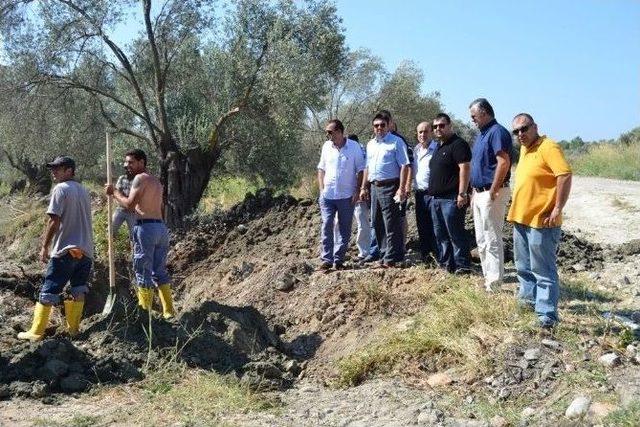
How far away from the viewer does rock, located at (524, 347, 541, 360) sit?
5.55m

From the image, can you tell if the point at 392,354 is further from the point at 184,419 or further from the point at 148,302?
the point at 148,302

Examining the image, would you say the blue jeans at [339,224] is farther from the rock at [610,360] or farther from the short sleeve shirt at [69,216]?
the rock at [610,360]

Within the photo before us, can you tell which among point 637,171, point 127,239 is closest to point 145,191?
point 127,239

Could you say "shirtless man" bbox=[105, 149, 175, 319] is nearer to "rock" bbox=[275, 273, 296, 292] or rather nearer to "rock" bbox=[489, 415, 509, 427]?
"rock" bbox=[275, 273, 296, 292]

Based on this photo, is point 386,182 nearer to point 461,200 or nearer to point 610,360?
point 461,200

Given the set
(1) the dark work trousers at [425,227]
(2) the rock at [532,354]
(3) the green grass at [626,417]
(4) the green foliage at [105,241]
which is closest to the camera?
(3) the green grass at [626,417]

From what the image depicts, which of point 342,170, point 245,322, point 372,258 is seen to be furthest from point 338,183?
point 245,322

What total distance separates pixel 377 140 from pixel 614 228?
639 centimetres

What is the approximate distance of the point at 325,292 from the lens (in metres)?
7.88

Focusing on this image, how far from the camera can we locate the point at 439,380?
573 cm

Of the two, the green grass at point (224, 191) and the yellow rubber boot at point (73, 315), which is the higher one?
the green grass at point (224, 191)

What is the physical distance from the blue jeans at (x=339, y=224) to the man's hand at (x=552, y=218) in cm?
305

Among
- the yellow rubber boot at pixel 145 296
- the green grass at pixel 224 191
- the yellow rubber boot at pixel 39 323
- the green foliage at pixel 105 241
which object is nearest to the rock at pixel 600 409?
the yellow rubber boot at pixel 145 296

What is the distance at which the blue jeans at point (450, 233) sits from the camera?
24.4 feet
